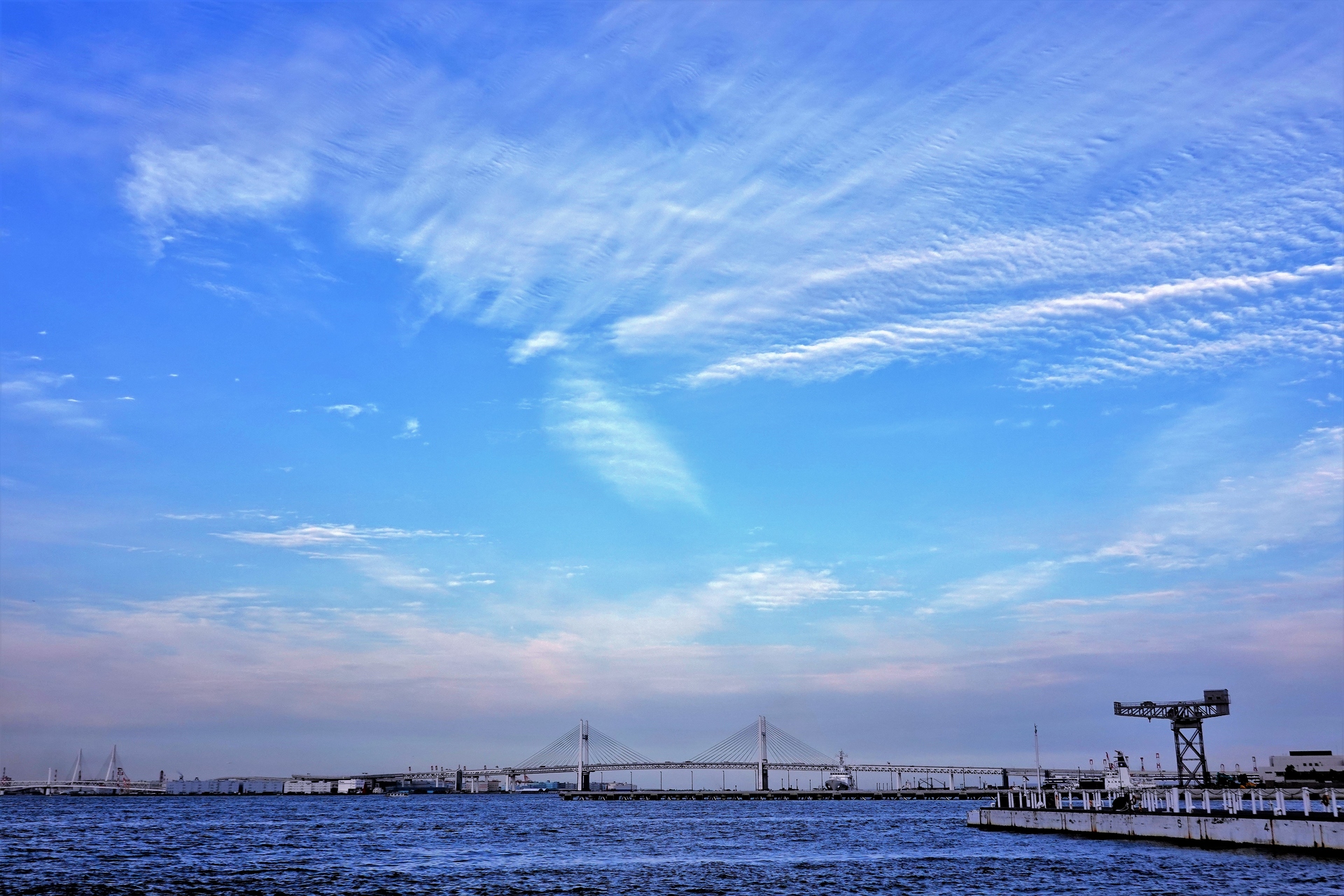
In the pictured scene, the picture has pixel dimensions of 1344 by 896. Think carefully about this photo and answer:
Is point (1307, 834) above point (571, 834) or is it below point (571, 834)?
above

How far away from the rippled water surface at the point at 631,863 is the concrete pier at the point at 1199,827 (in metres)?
1.21

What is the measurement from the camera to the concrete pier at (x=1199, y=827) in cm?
5903

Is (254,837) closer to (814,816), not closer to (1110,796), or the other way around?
(1110,796)

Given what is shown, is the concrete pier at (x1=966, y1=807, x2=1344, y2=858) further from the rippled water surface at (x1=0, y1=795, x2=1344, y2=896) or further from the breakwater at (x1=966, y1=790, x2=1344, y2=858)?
the rippled water surface at (x1=0, y1=795, x2=1344, y2=896)

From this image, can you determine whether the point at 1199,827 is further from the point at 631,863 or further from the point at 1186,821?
the point at 631,863

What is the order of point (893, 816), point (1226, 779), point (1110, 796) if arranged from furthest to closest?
1. point (893, 816)
2. point (1226, 779)
3. point (1110, 796)

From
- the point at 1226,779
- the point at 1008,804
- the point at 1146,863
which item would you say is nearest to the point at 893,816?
the point at 1226,779

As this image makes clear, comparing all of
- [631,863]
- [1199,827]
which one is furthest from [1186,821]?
[631,863]

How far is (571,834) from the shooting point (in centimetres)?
A: 11969

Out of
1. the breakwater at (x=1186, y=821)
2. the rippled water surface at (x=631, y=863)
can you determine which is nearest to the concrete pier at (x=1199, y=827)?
the breakwater at (x=1186, y=821)

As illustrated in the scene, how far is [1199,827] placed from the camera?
230 feet

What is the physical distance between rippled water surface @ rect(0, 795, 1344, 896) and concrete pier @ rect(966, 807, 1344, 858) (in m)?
1.21

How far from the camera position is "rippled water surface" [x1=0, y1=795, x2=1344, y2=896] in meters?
55.7

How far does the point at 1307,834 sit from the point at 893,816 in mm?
126715
